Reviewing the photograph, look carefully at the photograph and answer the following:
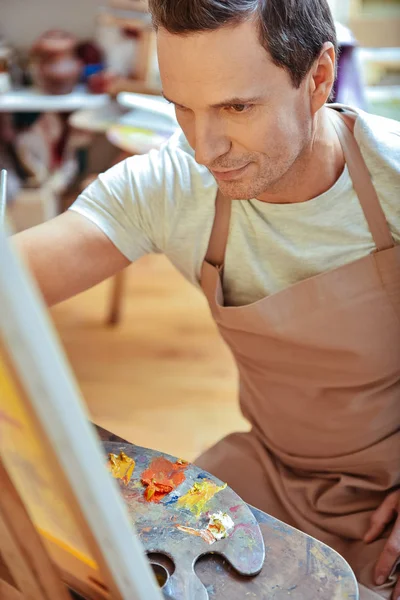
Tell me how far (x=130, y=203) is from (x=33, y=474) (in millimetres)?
591

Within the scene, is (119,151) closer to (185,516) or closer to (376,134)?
(376,134)

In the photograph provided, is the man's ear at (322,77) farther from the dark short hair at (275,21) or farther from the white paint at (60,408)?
the white paint at (60,408)

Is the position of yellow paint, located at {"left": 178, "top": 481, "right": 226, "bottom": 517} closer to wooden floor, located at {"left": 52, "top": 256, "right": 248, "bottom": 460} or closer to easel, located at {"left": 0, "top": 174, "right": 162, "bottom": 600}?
easel, located at {"left": 0, "top": 174, "right": 162, "bottom": 600}

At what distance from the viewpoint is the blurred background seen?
2.25 metres

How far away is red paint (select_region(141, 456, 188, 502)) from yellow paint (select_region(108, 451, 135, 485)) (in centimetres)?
2

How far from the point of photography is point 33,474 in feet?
1.84

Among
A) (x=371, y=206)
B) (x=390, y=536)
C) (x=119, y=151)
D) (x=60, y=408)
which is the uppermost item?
(x=60, y=408)

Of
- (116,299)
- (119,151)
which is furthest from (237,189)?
(119,151)

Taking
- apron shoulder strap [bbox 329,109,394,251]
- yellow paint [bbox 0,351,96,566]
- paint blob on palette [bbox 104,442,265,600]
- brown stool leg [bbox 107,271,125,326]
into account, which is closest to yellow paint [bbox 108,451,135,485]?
paint blob on palette [bbox 104,442,265,600]

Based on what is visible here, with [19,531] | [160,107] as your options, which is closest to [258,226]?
[19,531]

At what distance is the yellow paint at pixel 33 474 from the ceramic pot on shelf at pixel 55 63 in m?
2.48

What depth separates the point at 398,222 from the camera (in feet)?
3.49

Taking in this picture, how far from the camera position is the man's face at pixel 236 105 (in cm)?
90

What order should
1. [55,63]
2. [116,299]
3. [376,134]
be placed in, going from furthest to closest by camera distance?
[55,63], [116,299], [376,134]
